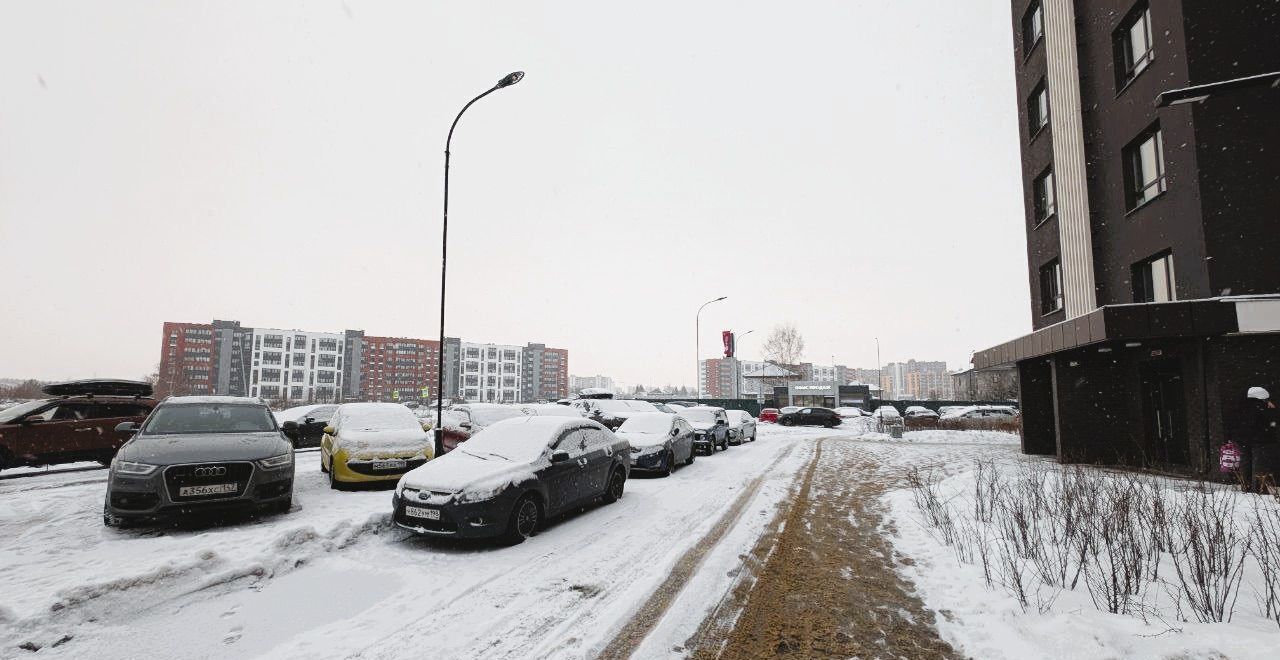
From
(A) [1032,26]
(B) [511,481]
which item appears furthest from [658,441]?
(A) [1032,26]

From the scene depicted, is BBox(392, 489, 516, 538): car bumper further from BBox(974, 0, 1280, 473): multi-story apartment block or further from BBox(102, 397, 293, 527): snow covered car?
BBox(974, 0, 1280, 473): multi-story apartment block

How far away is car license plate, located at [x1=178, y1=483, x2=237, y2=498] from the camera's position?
22.7ft

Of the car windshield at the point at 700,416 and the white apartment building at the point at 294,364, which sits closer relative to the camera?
the car windshield at the point at 700,416

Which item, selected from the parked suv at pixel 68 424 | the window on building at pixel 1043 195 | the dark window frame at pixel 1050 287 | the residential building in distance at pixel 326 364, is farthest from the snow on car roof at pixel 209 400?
the residential building in distance at pixel 326 364

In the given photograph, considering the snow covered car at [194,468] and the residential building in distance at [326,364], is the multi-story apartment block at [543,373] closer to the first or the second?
the residential building in distance at [326,364]

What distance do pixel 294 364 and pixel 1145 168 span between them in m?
136

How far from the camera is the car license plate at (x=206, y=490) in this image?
22.7 feet

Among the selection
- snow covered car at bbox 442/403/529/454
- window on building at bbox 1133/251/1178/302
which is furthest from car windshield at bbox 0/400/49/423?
window on building at bbox 1133/251/1178/302

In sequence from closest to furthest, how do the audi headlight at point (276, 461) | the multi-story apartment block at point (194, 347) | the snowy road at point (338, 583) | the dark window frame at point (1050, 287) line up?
the snowy road at point (338, 583) < the audi headlight at point (276, 461) < the dark window frame at point (1050, 287) < the multi-story apartment block at point (194, 347)

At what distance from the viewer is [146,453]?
7098mm

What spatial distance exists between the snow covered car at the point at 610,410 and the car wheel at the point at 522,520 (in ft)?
43.8

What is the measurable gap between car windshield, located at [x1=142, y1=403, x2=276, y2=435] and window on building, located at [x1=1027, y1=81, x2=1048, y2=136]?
23.2 meters

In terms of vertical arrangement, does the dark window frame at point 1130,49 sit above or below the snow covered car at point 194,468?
above

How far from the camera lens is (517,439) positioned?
8.49m
